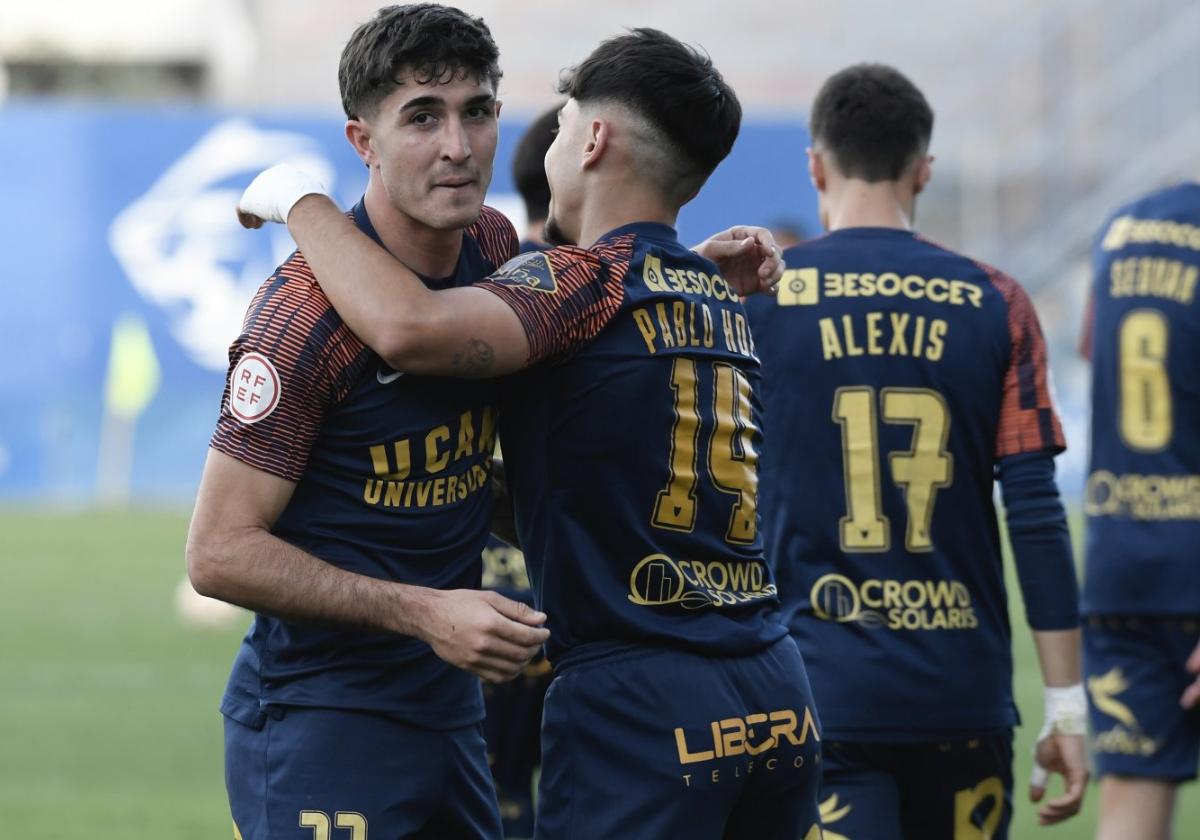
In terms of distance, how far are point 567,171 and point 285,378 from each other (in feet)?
2.39

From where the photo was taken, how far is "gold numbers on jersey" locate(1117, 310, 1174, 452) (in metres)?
5.37

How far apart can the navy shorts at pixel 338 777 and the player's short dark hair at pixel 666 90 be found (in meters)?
1.22

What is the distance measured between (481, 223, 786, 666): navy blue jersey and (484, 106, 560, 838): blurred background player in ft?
7.42

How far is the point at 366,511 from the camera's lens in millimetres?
3406

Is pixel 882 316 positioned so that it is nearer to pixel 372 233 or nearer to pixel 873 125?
pixel 873 125

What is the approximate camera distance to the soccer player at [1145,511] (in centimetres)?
536

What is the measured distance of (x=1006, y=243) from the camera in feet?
70.6

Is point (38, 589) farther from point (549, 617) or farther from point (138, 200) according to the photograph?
point (549, 617)

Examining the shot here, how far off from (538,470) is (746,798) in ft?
2.48

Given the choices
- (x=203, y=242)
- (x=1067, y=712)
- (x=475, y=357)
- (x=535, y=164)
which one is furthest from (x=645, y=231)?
(x=203, y=242)

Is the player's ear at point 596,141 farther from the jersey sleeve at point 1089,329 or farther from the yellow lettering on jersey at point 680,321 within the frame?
the jersey sleeve at point 1089,329

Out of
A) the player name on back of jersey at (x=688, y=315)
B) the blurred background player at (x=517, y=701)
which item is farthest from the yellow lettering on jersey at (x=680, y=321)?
the blurred background player at (x=517, y=701)

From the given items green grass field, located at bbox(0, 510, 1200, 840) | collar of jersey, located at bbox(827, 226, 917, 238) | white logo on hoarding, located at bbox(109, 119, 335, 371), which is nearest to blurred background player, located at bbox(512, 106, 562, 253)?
collar of jersey, located at bbox(827, 226, 917, 238)

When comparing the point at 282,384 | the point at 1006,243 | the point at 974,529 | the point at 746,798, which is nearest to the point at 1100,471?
the point at 974,529
